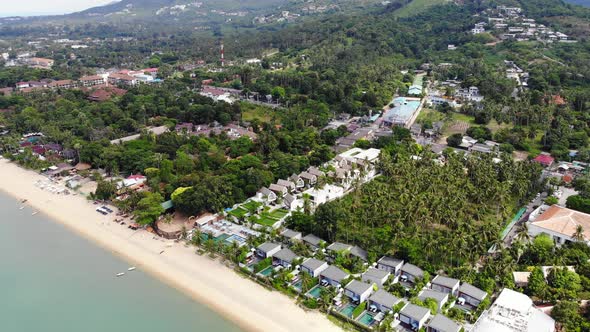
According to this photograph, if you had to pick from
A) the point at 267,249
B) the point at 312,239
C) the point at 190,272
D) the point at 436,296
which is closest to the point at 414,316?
the point at 436,296

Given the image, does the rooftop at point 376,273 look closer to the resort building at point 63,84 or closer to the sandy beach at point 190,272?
the sandy beach at point 190,272

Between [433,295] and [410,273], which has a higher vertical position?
[433,295]

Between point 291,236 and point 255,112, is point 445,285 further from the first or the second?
point 255,112

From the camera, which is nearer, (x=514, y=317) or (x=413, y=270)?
(x=514, y=317)

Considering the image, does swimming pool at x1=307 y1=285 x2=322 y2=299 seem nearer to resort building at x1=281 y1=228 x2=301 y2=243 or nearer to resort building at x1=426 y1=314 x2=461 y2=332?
resort building at x1=281 y1=228 x2=301 y2=243

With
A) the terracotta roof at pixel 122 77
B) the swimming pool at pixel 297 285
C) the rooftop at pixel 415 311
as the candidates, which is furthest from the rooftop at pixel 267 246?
the terracotta roof at pixel 122 77

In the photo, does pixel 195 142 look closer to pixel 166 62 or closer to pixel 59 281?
pixel 59 281

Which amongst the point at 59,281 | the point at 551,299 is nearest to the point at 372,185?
the point at 551,299
